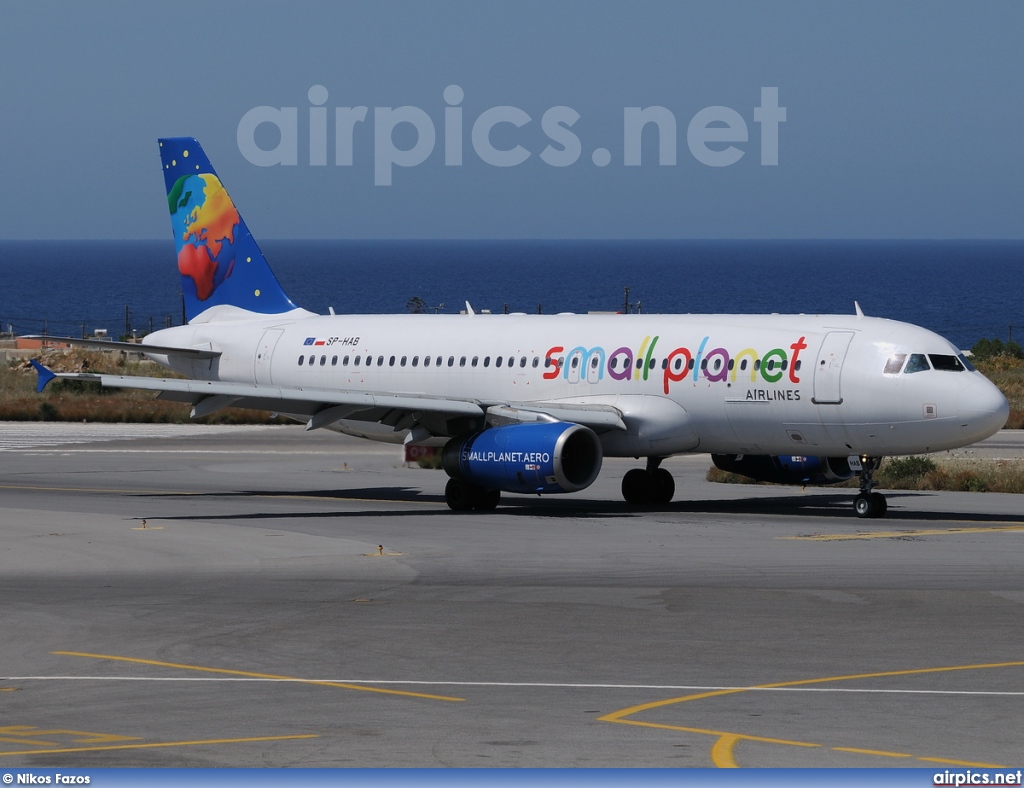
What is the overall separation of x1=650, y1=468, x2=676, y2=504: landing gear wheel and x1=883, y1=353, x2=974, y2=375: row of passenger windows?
6.53 m

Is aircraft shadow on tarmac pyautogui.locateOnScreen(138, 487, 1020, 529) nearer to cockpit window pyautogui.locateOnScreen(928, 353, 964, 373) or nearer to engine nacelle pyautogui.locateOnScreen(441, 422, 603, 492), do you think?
engine nacelle pyautogui.locateOnScreen(441, 422, 603, 492)

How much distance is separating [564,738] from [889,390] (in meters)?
19.4

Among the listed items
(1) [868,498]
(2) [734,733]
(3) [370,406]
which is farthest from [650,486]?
(2) [734,733]

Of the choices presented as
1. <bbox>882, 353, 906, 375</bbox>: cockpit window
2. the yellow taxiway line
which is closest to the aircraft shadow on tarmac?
<bbox>882, 353, 906, 375</bbox>: cockpit window

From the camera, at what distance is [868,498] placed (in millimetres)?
32531

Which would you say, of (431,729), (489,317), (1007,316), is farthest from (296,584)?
(1007,316)

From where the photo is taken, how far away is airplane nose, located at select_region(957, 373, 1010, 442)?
3053 cm

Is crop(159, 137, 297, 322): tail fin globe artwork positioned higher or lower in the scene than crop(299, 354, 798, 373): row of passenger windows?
higher

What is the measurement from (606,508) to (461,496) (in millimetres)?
3293

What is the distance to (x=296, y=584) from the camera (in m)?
23.0

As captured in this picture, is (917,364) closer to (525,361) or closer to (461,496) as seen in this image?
(525,361)

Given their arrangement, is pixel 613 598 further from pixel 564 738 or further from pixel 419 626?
pixel 564 738

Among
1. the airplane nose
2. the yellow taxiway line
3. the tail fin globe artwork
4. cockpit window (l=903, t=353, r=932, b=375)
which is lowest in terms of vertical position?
the yellow taxiway line

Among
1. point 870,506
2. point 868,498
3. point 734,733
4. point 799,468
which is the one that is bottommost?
point 734,733
